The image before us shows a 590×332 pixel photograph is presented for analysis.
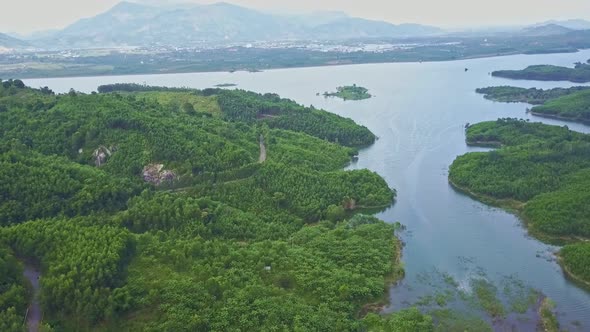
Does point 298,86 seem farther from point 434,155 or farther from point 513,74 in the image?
point 434,155

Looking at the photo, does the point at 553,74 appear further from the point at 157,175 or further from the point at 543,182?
the point at 157,175

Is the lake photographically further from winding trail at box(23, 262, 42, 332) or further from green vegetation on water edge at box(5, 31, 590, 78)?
winding trail at box(23, 262, 42, 332)

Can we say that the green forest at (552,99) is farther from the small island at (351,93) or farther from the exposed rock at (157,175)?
the exposed rock at (157,175)

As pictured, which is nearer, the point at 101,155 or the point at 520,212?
the point at 520,212

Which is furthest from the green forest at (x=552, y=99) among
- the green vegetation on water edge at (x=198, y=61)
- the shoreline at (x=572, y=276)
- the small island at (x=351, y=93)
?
the green vegetation on water edge at (x=198, y=61)

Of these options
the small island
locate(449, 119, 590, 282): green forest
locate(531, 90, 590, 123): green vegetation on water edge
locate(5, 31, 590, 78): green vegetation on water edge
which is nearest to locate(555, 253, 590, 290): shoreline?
locate(449, 119, 590, 282): green forest

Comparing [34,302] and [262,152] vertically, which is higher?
[262,152]

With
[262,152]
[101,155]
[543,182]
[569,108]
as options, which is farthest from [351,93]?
[101,155]
